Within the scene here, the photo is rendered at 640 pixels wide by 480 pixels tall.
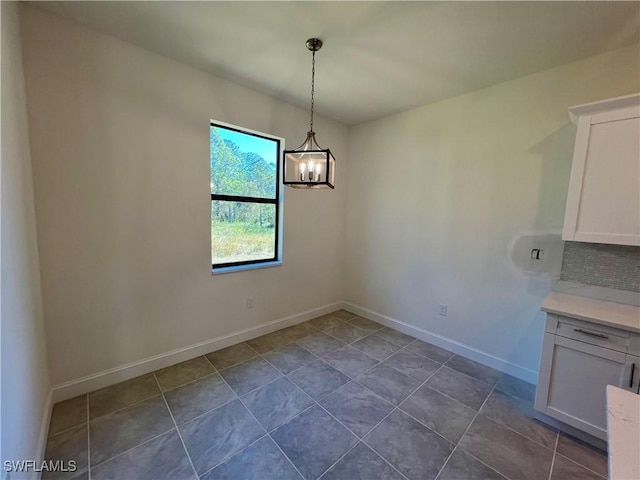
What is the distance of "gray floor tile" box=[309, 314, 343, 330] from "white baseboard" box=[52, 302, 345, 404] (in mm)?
244

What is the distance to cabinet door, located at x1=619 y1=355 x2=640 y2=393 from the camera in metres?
1.55

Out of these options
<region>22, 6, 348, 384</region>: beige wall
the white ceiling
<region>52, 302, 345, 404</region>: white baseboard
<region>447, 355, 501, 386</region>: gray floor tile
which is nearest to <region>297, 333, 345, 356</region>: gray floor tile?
<region>52, 302, 345, 404</region>: white baseboard

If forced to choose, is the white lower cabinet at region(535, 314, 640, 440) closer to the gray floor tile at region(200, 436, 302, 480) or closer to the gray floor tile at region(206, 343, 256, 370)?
the gray floor tile at region(200, 436, 302, 480)

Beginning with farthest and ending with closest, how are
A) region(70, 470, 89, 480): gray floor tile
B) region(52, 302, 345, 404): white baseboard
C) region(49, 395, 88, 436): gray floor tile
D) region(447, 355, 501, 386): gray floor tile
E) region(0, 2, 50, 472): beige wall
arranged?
1. region(447, 355, 501, 386): gray floor tile
2. region(52, 302, 345, 404): white baseboard
3. region(49, 395, 88, 436): gray floor tile
4. region(70, 470, 89, 480): gray floor tile
5. region(0, 2, 50, 472): beige wall

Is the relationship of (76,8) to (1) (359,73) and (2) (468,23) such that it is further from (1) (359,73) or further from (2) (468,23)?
(2) (468,23)

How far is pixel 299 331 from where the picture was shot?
10.7 ft

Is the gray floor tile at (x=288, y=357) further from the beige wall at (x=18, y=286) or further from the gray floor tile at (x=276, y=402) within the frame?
the beige wall at (x=18, y=286)

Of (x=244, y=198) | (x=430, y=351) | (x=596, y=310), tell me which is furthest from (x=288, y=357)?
(x=596, y=310)

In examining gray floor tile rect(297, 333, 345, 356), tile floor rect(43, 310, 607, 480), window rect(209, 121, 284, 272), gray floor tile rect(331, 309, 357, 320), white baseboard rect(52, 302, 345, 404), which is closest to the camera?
tile floor rect(43, 310, 607, 480)

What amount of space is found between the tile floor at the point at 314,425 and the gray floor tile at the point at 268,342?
164mm

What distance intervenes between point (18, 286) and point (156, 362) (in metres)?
1.36

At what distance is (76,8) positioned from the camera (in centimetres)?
171

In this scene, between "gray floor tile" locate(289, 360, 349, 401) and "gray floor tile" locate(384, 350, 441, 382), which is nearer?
"gray floor tile" locate(289, 360, 349, 401)

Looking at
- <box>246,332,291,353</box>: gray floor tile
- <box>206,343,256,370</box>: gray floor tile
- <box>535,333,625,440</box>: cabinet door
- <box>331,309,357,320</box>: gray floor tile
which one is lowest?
<box>246,332,291,353</box>: gray floor tile
